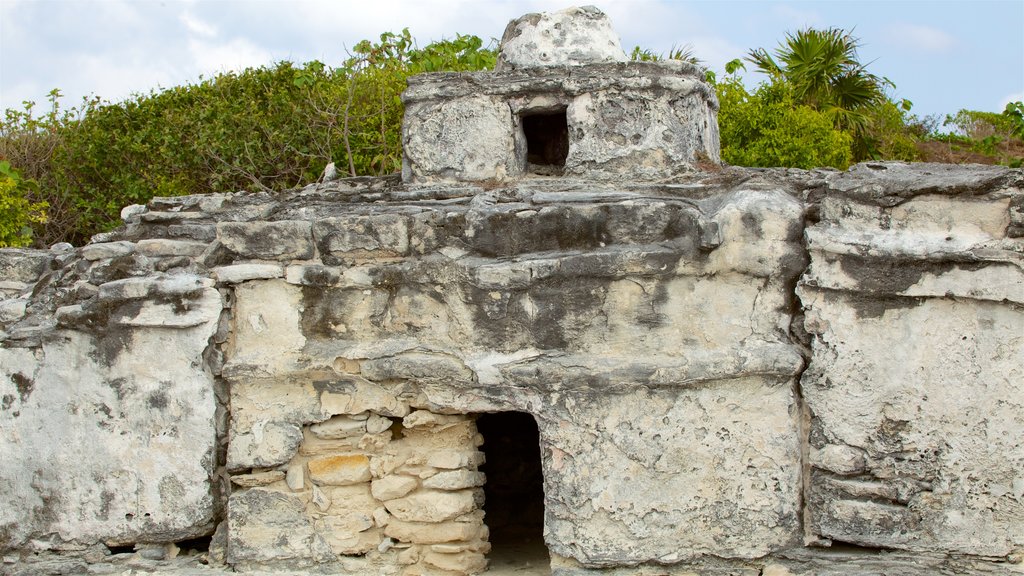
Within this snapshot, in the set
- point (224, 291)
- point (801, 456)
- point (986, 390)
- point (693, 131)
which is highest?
point (693, 131)

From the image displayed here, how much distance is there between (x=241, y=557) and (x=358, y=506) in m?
0.59

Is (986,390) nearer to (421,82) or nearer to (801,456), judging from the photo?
(801,456)

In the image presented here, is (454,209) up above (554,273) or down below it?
above

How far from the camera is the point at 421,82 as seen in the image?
5.75 m

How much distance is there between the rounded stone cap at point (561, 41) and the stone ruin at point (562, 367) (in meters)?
0.38

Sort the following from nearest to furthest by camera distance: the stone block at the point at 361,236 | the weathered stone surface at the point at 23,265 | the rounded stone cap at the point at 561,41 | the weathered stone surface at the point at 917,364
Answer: the weathered stone surface at the point at 917,364
the stone block at the point at 361,236
the weathered stone surface at the point at 23,265
the rounded stone cap at the point at 561,41

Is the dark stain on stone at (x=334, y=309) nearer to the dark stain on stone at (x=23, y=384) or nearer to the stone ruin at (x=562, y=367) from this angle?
the stone ruin at (x=562, y=367)

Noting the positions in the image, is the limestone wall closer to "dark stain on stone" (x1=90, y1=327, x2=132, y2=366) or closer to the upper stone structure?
"dark stain on stone" (x1=90, y1=327, x2=132, y2=366)

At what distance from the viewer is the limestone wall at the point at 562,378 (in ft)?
14.7

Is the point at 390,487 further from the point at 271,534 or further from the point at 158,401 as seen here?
the point at 158,401

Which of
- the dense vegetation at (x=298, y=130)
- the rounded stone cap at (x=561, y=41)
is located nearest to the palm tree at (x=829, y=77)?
the dense vegetation at (x=298, y=130)

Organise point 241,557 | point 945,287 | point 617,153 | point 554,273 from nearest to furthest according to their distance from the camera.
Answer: point 945,287 → point 554,273 → point 241,557 → point 617,153

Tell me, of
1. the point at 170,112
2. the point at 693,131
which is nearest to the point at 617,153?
the point at 693,131

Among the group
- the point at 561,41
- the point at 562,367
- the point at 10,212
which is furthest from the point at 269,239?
the point at 10,212
